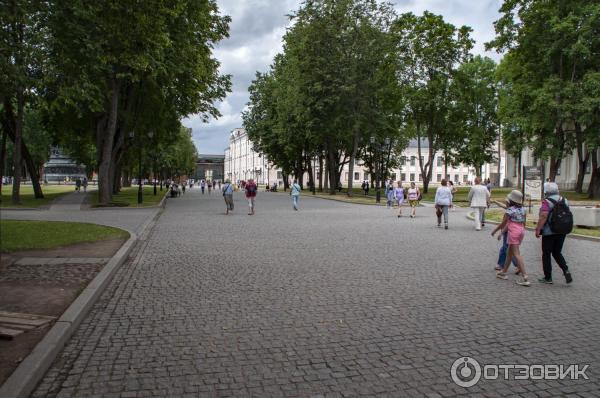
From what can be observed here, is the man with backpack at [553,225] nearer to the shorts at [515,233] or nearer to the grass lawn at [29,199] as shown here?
the shorts at [515,233]

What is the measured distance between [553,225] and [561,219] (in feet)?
0.49

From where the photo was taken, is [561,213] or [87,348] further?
[561,213]

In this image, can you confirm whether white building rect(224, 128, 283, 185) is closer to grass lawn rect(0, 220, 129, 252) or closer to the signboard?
the signboard

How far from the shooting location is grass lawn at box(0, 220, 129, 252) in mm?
11602

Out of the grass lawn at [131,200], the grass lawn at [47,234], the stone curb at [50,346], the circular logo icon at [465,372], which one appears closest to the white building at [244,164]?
the grass lawn at [131,200]

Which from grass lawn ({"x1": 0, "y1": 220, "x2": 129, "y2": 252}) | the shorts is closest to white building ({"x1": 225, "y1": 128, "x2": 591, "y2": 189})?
grass lawn ({"x1": 0, "y1": 220, "x2": 129, "y2": 252})

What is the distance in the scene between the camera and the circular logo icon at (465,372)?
4.36 m

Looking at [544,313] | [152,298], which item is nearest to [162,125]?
[152,298]

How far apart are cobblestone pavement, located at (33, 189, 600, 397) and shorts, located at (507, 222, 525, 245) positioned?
764 millimetres

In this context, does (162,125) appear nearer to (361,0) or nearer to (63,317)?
(361,0)

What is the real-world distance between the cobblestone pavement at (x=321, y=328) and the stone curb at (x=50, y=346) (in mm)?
97

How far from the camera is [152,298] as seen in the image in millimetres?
7297

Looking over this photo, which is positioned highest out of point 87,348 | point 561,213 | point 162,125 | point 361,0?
point 361,0

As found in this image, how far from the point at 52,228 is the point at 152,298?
930 cm
